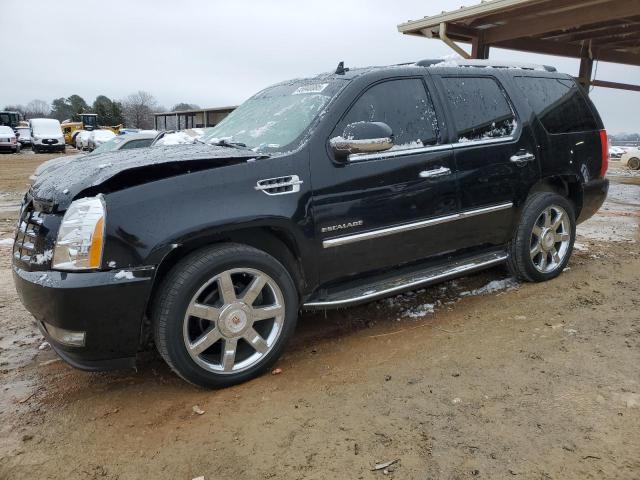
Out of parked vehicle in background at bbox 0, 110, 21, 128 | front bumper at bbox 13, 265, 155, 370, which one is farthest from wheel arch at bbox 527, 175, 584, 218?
parked vehicle in background at bbox 0, 110, 21, 128

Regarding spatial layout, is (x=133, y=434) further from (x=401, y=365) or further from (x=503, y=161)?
(x=503, y=161)

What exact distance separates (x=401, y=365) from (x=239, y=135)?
196 cm

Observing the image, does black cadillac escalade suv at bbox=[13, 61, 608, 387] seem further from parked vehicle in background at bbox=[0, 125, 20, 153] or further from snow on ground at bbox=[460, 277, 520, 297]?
parked vehicle in background at bbox=[0, 125, 20, 153]

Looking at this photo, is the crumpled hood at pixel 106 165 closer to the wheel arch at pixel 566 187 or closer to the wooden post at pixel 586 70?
the wheel arch at pixel 566 187

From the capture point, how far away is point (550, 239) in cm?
444

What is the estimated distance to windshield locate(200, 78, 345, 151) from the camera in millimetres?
3234

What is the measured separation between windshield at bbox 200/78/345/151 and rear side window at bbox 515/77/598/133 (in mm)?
1924

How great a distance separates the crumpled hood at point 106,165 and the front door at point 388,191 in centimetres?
59

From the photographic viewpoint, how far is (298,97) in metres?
3.58

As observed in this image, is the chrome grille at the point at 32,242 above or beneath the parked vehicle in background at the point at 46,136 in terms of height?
beneath

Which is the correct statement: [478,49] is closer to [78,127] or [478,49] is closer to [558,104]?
[558,104]

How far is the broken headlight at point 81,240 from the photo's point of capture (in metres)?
2.44

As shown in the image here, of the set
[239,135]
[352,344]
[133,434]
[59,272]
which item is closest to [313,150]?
[239,135]

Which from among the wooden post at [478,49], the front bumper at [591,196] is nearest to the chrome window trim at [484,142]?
the front bumper at [591,196]
